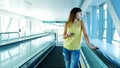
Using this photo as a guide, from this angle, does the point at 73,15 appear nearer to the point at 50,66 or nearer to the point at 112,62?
the point at 112,62

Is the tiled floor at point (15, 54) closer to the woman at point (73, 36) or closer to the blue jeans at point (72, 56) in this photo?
the blue jeans at point (72, 56)

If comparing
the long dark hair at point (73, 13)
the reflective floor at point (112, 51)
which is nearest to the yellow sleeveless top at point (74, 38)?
the long dark hair at point (73, 13)

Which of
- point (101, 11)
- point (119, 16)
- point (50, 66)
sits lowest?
point (50, 66)

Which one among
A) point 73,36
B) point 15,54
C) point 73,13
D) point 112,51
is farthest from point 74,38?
point 15,54

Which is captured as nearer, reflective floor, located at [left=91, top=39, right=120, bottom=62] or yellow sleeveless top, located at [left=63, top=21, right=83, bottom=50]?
yellow sleeveless top, located at [left=63, top=21, right=83, bottom=50]

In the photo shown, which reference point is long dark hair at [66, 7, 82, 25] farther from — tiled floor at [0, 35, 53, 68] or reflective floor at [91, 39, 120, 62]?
tiled floor at [0, 35, 53, 68]

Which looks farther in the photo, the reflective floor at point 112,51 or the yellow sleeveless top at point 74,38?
the reflective floor at point 112,51

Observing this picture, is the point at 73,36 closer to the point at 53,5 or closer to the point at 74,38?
the point at 74,38

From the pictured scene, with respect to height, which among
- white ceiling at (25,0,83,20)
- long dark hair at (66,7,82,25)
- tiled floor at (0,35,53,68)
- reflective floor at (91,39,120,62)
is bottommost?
tiled floor at (0,35,53,68)

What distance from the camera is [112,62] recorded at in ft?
12.6

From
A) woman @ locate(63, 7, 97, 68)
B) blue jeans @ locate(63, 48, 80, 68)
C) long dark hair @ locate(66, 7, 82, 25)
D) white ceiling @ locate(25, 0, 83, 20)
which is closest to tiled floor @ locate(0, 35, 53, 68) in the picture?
blue jeans @ locate(63, 48, 80, 68)

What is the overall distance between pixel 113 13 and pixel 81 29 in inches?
28.7

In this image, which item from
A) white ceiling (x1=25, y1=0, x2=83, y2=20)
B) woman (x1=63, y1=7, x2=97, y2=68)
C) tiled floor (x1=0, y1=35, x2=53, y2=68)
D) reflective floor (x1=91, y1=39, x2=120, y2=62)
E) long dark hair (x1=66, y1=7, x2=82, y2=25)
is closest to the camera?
long dark hair (x1=66, y1=7, x2=82, y2=25)

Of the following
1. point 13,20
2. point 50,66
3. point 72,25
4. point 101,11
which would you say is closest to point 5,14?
point 13,20
